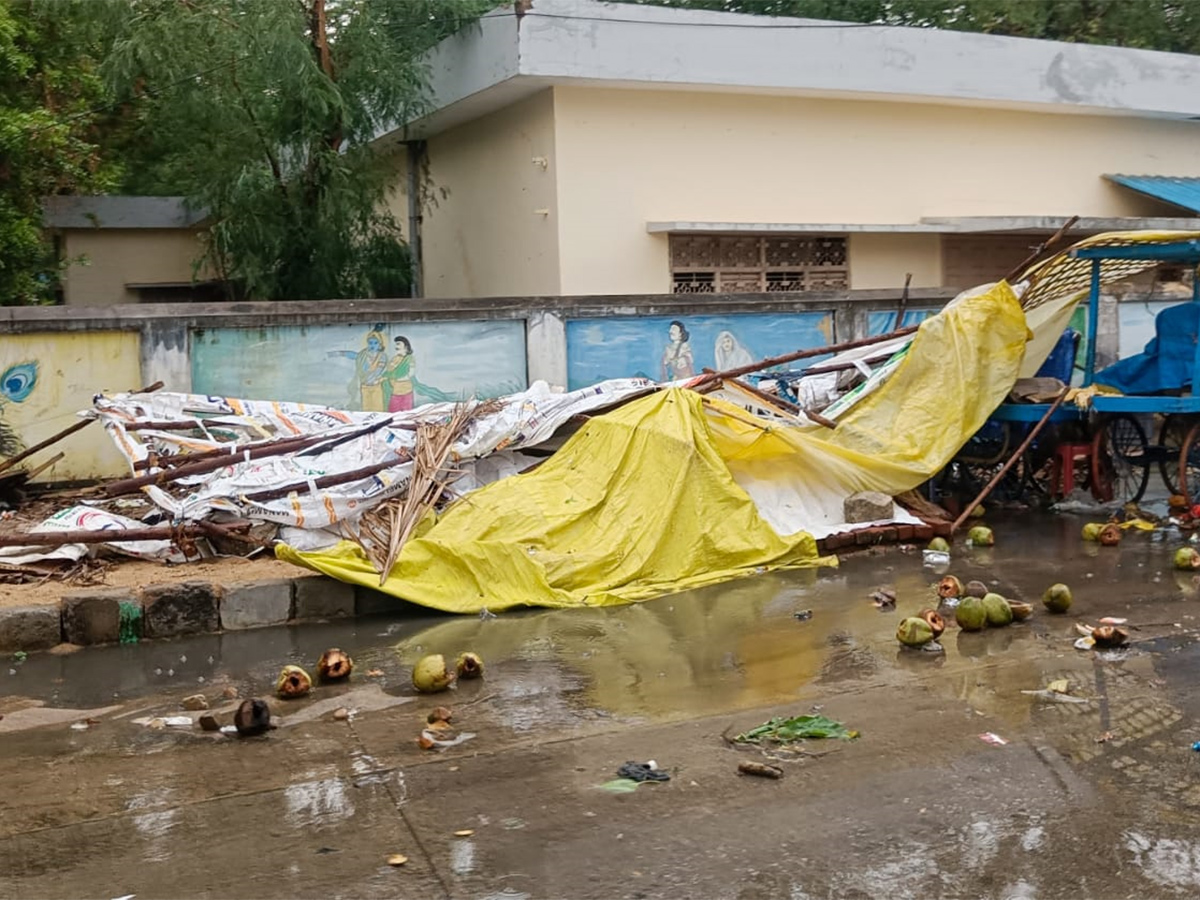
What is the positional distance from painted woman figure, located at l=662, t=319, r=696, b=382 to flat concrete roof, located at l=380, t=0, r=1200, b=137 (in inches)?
129

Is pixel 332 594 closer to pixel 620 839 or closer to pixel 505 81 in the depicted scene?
pixel 620 839

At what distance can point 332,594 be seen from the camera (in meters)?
7.43

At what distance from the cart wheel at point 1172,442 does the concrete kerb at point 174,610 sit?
667cm

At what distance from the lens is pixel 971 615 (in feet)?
21.1

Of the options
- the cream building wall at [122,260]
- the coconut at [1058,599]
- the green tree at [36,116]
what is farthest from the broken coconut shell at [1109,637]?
the cream building wall at [122,260]

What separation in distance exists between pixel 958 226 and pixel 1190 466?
6.66 m

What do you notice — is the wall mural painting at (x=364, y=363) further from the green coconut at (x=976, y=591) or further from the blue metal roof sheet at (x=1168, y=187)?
the blue metal roof sheet at (x=1168, y=187)

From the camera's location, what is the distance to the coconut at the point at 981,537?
29.9 feet

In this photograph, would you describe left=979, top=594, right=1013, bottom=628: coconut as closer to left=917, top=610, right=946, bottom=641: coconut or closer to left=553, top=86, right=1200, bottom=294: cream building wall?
left=917, top=610, right=946, bottom=641: coconut

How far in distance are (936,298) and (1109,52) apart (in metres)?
5.77

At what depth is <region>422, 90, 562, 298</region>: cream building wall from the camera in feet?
46.3

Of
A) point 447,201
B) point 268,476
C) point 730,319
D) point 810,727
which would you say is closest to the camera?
point 810,727

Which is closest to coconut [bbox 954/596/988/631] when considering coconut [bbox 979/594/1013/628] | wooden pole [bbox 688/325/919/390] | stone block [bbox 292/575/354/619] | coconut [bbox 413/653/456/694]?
coconut [bbox 979/594/1013/628]

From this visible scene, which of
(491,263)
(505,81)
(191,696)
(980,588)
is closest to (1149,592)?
(980,588)
